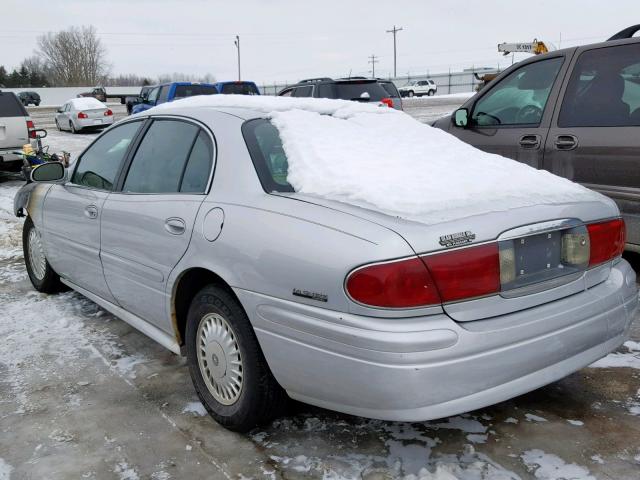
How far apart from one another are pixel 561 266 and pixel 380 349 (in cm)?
93

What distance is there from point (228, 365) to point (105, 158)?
1.89 metres

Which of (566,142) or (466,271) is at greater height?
(566,142)

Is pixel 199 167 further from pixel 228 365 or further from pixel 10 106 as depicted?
pixel 10 106

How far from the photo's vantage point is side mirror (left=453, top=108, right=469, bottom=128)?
538 centimetres

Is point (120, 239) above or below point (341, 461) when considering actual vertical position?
above

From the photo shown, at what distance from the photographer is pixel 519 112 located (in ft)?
16.8

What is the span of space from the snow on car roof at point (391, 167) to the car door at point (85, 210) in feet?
1.81

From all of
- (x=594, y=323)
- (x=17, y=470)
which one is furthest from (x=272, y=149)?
(x=17, y=470)

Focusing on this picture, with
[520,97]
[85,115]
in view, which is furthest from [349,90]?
[85,115]

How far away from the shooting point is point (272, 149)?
2.83 meters

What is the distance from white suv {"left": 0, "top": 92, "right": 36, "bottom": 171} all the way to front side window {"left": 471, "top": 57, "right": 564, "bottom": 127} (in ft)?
30.8

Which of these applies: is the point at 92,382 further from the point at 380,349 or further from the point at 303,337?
the point at 380,349

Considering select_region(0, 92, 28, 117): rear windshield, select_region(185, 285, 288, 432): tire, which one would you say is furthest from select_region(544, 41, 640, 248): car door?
select_region(0, 92, 28, 117): rear windshield

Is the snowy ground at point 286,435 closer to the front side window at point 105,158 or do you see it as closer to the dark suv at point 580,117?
the front side window at point 105,158
